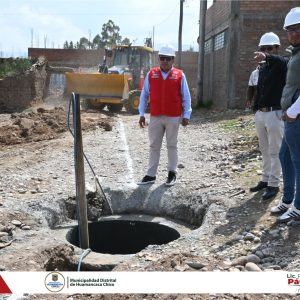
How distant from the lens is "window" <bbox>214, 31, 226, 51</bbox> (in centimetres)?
1541

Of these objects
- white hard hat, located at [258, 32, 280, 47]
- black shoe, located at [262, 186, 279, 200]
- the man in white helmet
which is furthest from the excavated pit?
white hard hat, located at [258, 32, 280, 47]

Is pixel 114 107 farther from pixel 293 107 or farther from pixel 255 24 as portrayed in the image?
pixel 293 107

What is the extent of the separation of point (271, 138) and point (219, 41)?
12.0 meters

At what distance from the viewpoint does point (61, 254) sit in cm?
443

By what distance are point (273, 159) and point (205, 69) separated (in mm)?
14775

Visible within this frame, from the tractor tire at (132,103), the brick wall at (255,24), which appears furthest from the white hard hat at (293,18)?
A: the tractor tire at (132,103)

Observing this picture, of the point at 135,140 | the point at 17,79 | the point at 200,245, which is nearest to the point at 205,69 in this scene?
the point at 17,79

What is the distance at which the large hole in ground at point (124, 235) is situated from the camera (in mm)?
5867

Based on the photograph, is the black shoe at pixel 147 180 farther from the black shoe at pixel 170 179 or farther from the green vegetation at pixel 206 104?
the green vegetation at pixel 206 104

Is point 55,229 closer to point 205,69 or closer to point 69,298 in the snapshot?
point 69,298

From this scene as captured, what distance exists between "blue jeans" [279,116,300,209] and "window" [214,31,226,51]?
11.4 metres

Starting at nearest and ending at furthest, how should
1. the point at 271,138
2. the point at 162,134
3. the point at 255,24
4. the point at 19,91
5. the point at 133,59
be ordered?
the point at 271,138
the point at 162,134
the point at 255,24
the point at 133,59
the point at 19,91

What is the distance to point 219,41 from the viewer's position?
16.3 metres

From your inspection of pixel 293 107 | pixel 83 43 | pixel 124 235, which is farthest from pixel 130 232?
pixel 83 43
